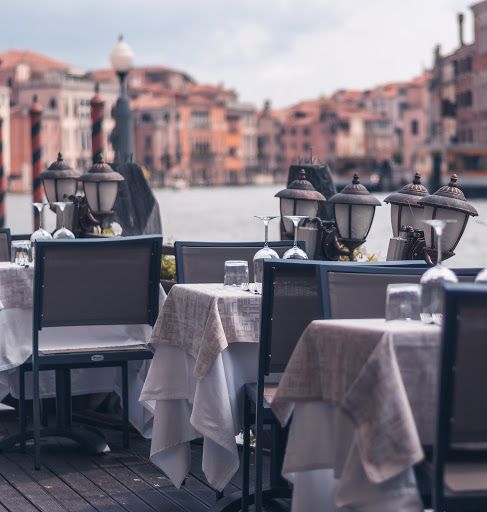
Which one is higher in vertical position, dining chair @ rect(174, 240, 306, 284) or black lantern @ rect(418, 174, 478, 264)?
black lantern @ rect(418, 174, 478, 264)

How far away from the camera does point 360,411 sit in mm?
2568

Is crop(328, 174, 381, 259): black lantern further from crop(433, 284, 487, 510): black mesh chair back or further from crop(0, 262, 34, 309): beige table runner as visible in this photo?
crop(433, 284, 487, 510): black mesh chair back

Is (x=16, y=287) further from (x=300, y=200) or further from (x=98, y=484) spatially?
(x=300, y=200)

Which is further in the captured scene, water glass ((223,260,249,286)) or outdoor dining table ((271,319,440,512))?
water glass ((223,260,249,286))

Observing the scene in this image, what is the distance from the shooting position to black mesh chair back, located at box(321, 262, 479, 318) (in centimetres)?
313

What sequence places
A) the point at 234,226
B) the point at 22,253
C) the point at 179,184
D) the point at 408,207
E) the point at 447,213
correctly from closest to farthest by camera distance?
the point at 447,213
the point at 408,207
the point at 22,253
the point at 234,226
the point at 179,184

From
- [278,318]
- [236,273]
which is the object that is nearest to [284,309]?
[278,318]

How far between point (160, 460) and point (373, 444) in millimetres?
1706

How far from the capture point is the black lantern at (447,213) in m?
3.99

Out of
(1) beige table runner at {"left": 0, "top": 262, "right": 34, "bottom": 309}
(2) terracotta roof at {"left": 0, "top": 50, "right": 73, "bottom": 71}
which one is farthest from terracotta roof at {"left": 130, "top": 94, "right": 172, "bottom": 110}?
(1) beige table runner at {"left": 0, "top": 262, "right": 34, "bottom": 309}

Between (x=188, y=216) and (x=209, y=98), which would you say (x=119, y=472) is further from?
(x=209, y=98)

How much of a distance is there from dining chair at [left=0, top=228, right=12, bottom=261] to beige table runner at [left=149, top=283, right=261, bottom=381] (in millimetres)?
1751

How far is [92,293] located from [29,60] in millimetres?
105036

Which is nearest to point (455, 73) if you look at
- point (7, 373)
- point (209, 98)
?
point (209, 98)
